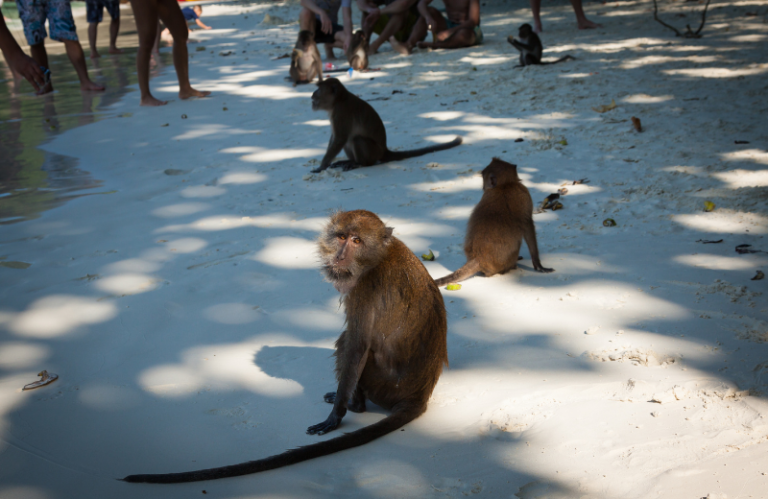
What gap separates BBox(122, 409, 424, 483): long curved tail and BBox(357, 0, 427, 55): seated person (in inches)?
398

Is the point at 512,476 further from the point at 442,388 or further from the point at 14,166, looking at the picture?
the point at 14,166

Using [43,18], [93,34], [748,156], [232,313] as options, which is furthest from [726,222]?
[93,34]

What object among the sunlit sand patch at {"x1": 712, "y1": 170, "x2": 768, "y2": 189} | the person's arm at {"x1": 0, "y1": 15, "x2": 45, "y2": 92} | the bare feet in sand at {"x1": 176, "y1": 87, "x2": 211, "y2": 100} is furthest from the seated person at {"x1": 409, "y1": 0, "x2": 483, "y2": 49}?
the person's arm at {"x1": 0, "y1": 15, "x2": 45, "y2": 92}

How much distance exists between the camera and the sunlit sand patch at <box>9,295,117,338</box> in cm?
349

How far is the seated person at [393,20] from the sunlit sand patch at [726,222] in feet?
27.3

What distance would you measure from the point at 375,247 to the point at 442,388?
2.70 ft

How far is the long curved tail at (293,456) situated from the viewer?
2223 mm

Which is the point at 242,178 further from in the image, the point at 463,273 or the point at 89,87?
the point at 89,87

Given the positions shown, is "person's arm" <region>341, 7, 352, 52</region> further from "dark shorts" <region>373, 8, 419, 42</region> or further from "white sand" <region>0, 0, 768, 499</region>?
"white sand" <region>0, 0, 768, 499</region>

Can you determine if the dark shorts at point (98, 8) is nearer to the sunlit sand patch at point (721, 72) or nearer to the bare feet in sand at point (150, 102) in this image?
the bare feet in sand at point (150, 102)

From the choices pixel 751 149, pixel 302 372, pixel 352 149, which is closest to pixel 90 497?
pixel 302 372

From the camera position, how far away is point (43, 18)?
9.57 metres

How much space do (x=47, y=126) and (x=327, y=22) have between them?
5.22 meters

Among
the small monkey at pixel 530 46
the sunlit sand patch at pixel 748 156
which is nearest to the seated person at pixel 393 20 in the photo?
the small monkey at pixel 530 46
